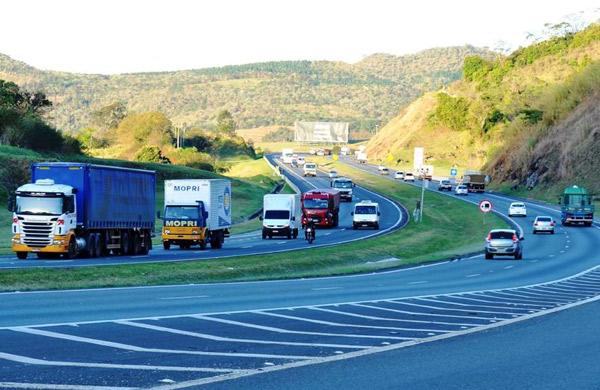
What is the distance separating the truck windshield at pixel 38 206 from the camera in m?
39.1

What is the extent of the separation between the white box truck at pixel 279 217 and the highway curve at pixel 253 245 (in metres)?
0.73

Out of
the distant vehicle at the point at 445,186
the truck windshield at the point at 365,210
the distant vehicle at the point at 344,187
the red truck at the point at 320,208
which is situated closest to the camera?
the truck windshield at the point at 365,210

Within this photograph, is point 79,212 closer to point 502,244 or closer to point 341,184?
point 502,244

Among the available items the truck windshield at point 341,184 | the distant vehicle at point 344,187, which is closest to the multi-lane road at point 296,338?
the distant vehicle at point 344,187

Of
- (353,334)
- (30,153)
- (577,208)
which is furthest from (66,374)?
(30,153)

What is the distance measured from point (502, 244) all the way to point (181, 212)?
15528 mm

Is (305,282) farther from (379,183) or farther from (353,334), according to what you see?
(379,183)

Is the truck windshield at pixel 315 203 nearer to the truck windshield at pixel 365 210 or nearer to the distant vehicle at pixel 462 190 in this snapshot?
the truck windshield at pixel 365 210

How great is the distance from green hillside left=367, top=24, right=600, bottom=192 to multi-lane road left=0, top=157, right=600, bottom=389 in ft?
282

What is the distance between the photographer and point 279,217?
64.6 metres

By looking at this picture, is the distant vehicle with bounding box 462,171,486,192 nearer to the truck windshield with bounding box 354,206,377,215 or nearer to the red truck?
the red truck

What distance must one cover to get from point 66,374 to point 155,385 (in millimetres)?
1251

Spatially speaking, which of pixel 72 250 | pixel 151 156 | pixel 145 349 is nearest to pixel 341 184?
pixel 151 156

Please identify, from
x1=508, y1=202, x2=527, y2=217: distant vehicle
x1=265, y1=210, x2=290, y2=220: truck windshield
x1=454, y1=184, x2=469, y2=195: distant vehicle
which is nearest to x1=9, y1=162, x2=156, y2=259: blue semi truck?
x1=265, y1=210, x2=290, y2=220: truck windshield
